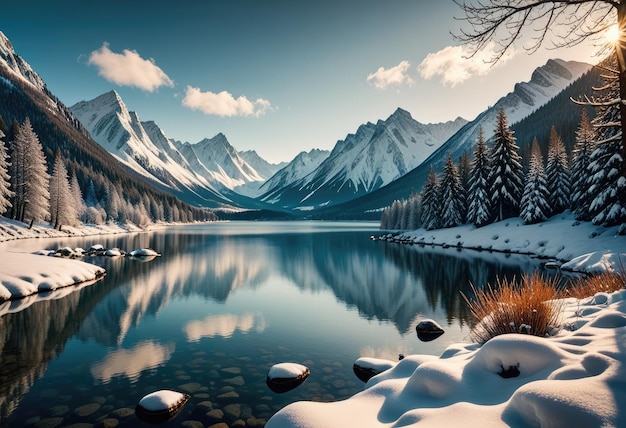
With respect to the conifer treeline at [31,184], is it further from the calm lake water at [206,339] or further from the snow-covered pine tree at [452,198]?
the snow-covered pine tree at [452,198]

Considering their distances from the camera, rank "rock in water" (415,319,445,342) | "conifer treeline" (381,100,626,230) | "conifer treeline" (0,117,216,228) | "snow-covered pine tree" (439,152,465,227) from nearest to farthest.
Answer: "rock in water" (415,319,445,342) → "conifer treeline" (381,100,626,230) → "conifer treeline" (0,117,216,228) → "snow-covered pine tree" (439,152,465,227)

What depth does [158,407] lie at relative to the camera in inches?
312

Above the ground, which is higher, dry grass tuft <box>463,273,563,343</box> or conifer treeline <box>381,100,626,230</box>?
conifer treeline <box>381,100,626,230</box>

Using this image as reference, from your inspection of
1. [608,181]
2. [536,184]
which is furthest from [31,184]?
[608,181]

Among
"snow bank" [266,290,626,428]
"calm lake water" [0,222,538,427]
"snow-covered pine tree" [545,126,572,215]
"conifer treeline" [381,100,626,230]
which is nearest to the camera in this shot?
"snow bank" [266,290,626,428]

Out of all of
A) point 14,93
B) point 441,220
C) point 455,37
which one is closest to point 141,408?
point 455,37

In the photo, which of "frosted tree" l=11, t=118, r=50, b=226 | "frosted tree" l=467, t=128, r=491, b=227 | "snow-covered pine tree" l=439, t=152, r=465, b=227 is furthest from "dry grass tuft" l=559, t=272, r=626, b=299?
"frosted tree" l=11, t=118, r=50, b=226

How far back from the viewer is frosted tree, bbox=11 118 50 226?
56281 millimetres

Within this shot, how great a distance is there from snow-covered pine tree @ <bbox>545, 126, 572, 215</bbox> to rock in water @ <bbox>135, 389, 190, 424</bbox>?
5653 centimetres

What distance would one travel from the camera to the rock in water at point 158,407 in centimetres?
779

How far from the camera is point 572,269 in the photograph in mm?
27875

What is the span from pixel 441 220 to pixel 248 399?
6517cm

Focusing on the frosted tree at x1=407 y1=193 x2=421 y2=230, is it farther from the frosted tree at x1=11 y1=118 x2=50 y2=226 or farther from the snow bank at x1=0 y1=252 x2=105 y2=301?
the frosted tree at x1=11 y1=118 x2=50 y2=226

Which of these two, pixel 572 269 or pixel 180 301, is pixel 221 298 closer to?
pixel 180 301
